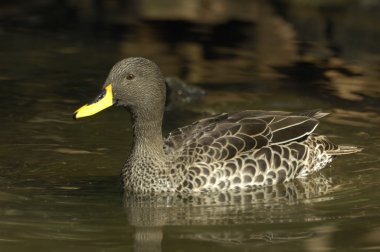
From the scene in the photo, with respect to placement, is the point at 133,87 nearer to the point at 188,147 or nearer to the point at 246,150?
the point at 188,147

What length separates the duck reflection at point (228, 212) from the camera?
31.0 feet

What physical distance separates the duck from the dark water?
0.20 meters

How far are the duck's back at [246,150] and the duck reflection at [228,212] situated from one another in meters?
0.15

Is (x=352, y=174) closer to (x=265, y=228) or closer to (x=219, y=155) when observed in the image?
(x=219, y=155)

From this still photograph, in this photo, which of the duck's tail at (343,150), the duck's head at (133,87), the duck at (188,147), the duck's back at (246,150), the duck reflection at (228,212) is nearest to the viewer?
the duck reflection at (228,212)

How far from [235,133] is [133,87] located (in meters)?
1.18

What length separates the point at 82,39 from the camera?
18062mm

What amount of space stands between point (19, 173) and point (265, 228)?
9.64ft

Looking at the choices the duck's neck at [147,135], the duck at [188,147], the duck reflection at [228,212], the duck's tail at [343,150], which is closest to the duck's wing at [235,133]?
the duck at [188,147]

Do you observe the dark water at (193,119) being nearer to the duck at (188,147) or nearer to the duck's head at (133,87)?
the duck at (188,147)

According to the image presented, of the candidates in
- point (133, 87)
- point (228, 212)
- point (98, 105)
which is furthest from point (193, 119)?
point (228, 212)

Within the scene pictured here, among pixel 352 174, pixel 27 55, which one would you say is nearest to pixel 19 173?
pixel 352 174

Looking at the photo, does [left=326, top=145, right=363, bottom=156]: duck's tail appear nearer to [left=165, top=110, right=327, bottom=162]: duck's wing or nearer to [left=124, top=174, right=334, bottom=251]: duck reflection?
[left=165, top=110, right=327, bottom=162]: duck's wing

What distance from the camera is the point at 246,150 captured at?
11.5m
